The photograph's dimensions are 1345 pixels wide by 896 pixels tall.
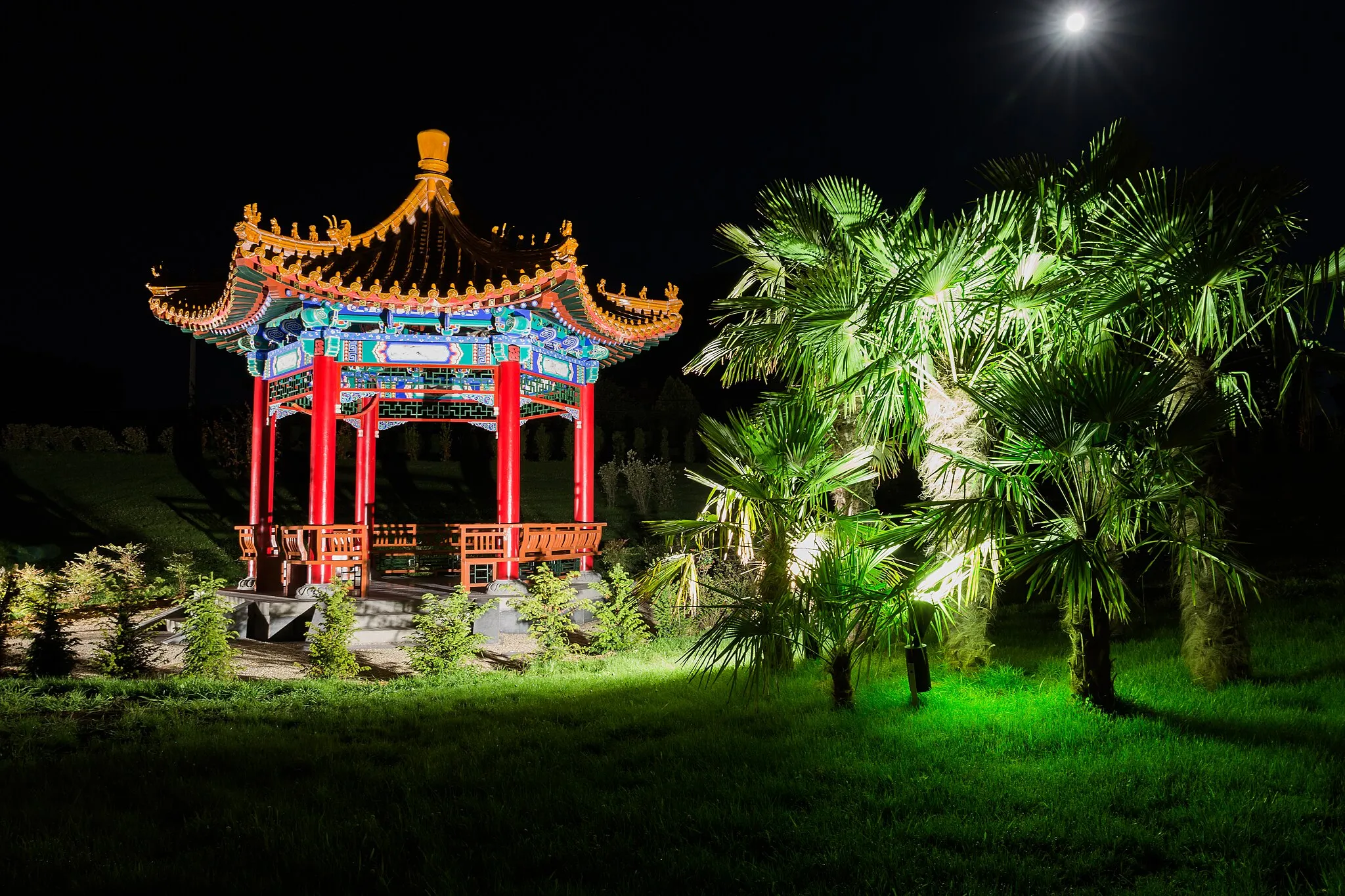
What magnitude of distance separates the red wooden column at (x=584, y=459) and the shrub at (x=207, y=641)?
5024 mm

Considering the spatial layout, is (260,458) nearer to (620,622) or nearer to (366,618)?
(366,618)

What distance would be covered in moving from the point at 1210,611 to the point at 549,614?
545 centimetres

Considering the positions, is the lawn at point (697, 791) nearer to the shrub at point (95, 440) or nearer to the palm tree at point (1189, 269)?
the palm tree at point (1189, 269)

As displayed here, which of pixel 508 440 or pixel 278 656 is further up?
pixel 508 440

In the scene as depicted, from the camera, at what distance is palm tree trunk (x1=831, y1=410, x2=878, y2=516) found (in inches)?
266

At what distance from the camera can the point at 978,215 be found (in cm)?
564

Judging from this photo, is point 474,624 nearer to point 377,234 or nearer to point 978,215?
point 377,234

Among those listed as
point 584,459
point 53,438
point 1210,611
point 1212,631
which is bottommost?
point 1212,631

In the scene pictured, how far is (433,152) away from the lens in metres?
11.8

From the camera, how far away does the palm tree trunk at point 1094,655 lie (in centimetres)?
513

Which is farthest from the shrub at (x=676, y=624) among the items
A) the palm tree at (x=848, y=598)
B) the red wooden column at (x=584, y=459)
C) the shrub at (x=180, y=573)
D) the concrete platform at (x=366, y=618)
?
the shrub at (x=180, y=573)

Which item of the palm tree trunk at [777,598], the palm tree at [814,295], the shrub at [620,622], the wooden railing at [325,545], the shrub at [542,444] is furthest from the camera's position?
the shrub at [542,444]

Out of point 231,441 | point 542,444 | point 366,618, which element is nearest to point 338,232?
point 366,618

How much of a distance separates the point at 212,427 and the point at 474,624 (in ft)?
48.5
